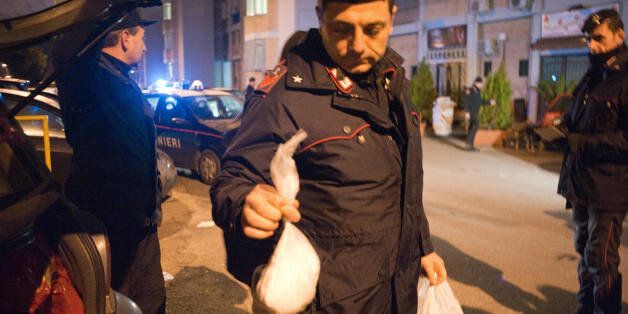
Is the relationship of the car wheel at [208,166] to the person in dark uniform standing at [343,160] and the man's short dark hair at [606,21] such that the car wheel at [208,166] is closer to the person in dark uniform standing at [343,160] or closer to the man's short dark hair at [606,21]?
the man's short dark hair at [606,21]

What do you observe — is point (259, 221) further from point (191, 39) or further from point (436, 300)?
point (191, 39)

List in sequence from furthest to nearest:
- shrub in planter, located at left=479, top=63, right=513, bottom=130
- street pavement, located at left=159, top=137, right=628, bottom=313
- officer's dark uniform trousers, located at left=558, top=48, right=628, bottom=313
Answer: shrub in planter, located at left=479, top=63, right=513, bottom=130 < street pavement, located at left=159, top=137, right=628, bottom=313 < officer's dark uniform trousers, located at left=558, top=48, right=628, bottom=313

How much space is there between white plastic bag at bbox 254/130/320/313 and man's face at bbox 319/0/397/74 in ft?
1.51

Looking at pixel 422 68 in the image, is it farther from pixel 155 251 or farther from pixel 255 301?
pixel 255 301

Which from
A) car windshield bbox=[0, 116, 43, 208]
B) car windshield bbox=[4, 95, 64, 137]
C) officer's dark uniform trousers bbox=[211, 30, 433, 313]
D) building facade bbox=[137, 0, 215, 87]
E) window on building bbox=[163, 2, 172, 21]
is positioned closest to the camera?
officer's dark uniform trousers bbox=[211, 30, 433, 313]

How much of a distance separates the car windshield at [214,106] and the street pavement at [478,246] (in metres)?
1.29

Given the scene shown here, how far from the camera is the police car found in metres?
9.15

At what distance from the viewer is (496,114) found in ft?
47.7

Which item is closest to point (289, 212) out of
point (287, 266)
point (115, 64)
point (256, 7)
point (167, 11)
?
point (287, 266)

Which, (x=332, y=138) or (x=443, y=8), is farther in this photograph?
(x=443, y=8)

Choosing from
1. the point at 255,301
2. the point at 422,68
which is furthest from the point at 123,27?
the point at 422,68

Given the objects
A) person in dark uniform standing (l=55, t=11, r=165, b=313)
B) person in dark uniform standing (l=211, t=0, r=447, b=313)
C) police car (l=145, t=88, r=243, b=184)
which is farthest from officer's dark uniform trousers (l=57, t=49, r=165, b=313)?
police car (l=145, t=88, r=243, b=184)

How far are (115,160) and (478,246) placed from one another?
421 cm

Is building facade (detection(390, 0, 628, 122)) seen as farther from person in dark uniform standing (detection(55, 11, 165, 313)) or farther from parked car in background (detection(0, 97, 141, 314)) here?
parked car in background (detection(0, 97, 141, 314))
